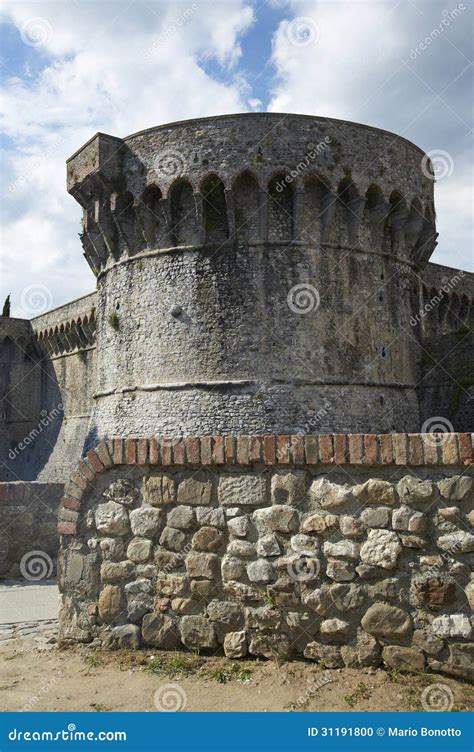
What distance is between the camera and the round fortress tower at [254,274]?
13.4 metres

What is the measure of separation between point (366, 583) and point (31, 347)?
26.9m

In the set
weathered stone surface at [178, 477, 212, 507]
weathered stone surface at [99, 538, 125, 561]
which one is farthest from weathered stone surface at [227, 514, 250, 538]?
weathered stone surface at [99, 538, 125, 561]

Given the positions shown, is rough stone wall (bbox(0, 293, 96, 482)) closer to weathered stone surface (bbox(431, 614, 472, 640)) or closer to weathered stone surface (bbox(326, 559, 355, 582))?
Answer: weathered stone surface (bbox(326, 559, 355, 582))

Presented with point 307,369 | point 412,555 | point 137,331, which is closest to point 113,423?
point 137,331

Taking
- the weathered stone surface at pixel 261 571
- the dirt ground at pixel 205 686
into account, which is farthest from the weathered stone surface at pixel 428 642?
the weathered stone surface at pixel 261 571

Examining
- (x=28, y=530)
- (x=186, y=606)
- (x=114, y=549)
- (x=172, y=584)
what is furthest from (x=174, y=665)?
(x=28, y=530)

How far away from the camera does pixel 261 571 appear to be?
3.89 m

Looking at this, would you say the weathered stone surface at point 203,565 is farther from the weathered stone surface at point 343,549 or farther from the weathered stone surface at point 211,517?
the weathered stone surface at point 343,549

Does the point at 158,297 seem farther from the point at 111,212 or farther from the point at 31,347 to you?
the point at 31,347

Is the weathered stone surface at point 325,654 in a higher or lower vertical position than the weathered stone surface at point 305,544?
lower

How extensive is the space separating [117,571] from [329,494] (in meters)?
1.54

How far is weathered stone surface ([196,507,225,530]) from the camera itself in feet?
13.3

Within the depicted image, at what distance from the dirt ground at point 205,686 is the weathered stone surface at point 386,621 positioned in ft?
0.69

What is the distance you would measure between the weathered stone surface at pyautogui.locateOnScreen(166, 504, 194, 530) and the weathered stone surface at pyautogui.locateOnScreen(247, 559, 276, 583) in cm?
48
